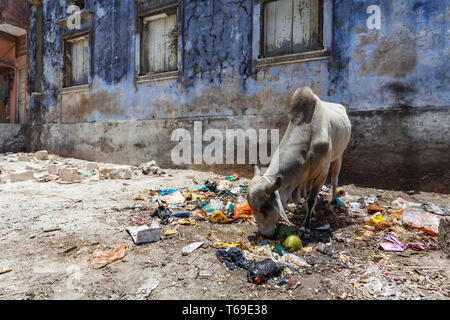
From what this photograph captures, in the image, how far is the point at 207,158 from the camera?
6.28m

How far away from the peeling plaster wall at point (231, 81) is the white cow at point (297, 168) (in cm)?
194

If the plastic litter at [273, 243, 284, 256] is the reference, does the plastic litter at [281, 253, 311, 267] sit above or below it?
below

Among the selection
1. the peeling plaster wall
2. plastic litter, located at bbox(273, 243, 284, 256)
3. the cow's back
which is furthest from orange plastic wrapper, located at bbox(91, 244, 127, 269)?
the peeling plaster wall

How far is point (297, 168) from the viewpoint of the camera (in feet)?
9.77

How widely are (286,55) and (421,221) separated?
373cm

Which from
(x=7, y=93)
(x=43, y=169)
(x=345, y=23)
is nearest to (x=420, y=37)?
(x=345, y=23)

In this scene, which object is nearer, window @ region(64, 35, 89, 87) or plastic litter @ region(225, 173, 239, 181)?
plastic litter @ region(225, 173, 239, 181)

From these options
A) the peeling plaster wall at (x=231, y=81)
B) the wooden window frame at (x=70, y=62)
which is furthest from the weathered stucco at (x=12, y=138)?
the wooden window frame at (x=70, y=62)

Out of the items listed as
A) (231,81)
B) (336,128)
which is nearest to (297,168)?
(336,128)

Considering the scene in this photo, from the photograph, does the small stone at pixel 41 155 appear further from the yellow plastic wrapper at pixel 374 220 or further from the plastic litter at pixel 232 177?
the yellow plastic wrapper at pixel 374 220

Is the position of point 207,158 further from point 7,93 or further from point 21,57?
point 7,93

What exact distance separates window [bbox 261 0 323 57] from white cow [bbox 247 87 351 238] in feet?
8.52

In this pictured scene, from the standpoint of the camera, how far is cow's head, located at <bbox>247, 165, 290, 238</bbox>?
9.11 ft

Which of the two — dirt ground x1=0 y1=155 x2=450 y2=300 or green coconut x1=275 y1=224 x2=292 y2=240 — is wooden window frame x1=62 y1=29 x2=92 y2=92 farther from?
green coconut x1=275 y1=224 x2=292 y2=240
